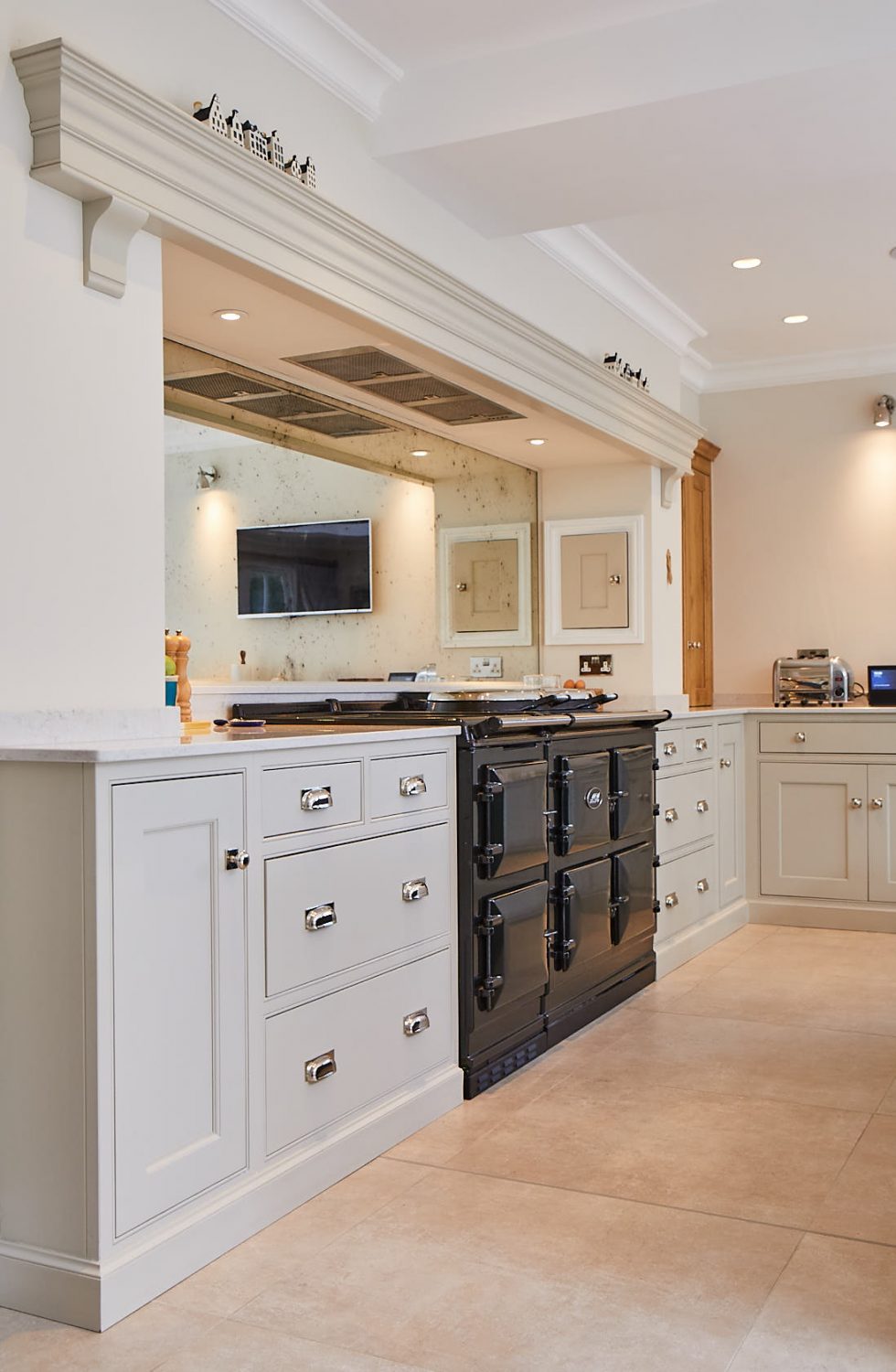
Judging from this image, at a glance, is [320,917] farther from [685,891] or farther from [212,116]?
[685,891]

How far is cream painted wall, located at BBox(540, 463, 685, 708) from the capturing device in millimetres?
5207

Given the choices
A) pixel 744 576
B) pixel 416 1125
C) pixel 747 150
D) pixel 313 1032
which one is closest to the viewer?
pixel 313 1032

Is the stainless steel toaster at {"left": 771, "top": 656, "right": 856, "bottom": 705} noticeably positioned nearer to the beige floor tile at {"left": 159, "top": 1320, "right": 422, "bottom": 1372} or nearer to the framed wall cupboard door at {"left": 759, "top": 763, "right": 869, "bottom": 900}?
the framed wall cupboard door at {"left": 759, "top": 763, "right": 869, "bottom": 900}

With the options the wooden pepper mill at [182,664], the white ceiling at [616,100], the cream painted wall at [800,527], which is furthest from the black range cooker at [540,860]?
the cream painted wall at [800,527]

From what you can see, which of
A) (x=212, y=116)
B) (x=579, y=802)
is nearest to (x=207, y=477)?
(x=212, y=116)

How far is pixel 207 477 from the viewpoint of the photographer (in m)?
3.70

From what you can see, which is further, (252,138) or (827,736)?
(827,736)

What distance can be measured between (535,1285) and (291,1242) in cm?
44

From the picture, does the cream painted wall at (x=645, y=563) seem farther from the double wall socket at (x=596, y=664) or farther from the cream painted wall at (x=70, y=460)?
the cream painted wall at (x=70, y=460)

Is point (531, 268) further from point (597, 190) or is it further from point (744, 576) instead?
point (744, 576)

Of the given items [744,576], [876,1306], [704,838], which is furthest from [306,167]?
[744,576]

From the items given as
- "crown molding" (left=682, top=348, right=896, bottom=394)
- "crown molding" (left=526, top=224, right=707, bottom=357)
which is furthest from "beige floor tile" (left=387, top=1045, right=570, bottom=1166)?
"crown molding" (left=682, top=348, right=896, bottom=394)

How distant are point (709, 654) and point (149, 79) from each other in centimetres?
442

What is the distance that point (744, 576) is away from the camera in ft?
20.6
